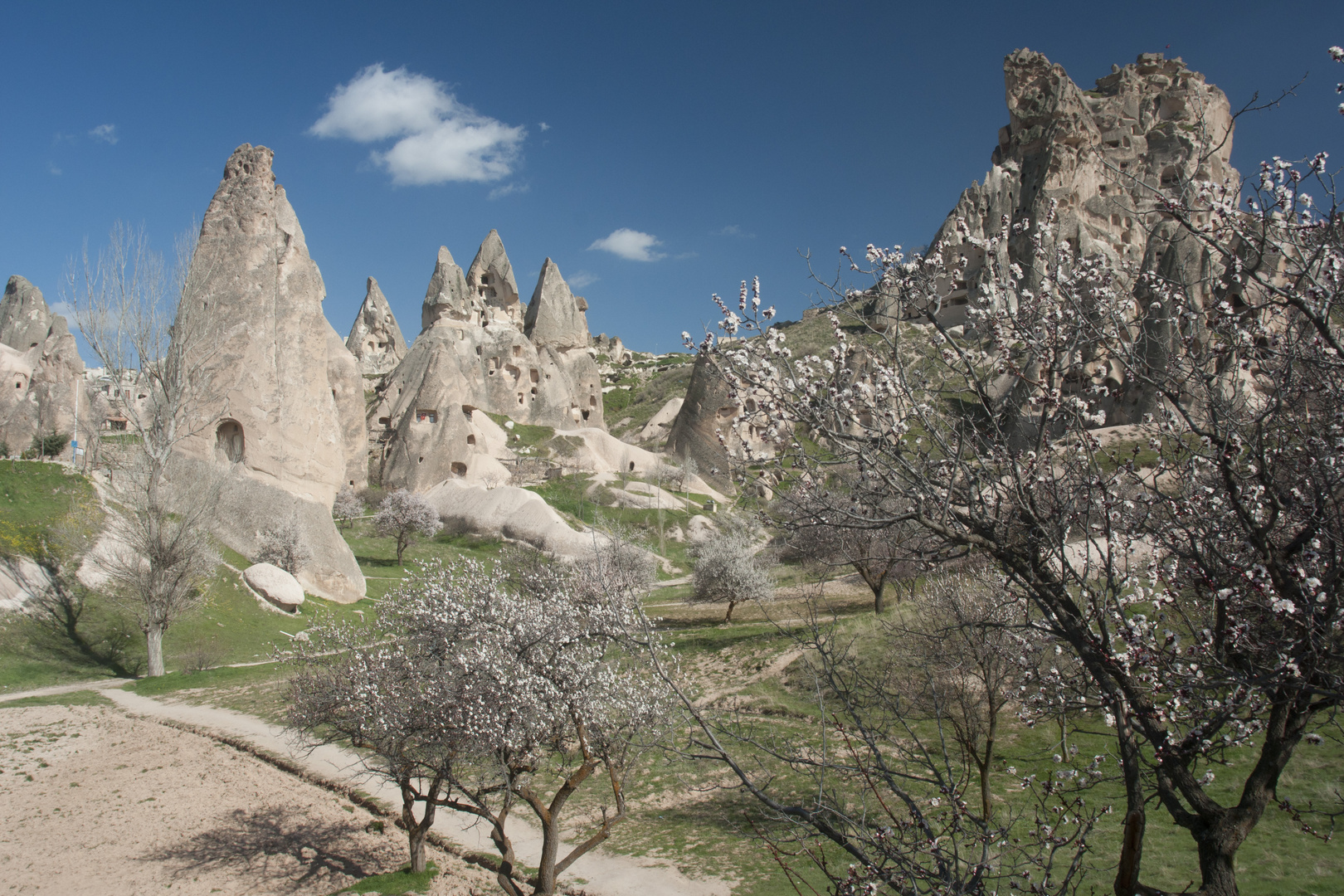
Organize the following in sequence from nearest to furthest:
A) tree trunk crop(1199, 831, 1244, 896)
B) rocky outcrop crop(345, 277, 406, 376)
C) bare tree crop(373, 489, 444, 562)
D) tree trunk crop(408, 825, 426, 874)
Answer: tree trunk crop(1199, 831, 1244, 896) → tree trunk crop(408, 825, 426, 874) → bare tree crop(373, 489, 444, 562) → rocky outcrop crop(345, 277, 406, 376)

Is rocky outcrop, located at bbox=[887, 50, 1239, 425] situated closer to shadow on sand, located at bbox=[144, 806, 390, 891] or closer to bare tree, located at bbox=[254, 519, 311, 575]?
bare tree, located at bbox=[254, 519, 311, 575]

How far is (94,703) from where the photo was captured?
1438 centimetres

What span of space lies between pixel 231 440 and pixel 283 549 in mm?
4379

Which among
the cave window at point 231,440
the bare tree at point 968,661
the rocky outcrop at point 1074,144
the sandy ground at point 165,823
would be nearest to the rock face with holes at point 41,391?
the cave window at point 231,440

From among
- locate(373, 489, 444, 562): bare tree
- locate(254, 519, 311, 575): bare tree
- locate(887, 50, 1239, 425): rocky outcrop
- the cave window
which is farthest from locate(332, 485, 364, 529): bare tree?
locate(887, 50, 1239, 425): rocky outcrop

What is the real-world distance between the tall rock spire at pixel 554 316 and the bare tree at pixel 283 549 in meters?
35.2

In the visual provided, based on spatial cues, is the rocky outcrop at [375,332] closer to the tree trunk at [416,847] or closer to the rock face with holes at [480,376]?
the rock face with holes at [480,376]

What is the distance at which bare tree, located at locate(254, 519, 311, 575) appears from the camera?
2198 cm

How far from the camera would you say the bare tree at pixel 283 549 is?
22.0m

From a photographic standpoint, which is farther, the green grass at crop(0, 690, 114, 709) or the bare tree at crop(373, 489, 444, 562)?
the bare tree at crop(373, 489, 444, 562)

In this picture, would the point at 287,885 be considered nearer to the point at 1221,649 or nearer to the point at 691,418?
the point at 1221,649

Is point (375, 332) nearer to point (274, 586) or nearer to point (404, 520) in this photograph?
point (404, 520)

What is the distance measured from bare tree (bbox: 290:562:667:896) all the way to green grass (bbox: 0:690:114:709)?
8.74m

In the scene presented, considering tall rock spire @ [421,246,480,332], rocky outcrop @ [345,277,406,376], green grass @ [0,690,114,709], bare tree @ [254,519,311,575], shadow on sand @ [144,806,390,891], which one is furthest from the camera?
rocky outcrop @ [345,277,406,376]
